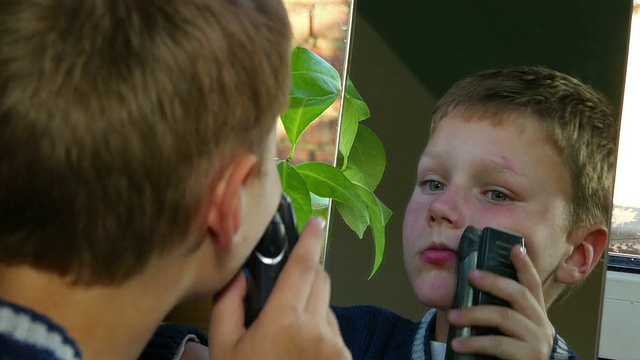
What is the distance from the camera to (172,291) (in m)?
0.57

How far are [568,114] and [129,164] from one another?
1.37 feet

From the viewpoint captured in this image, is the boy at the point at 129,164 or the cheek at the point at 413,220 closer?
the boy at the point at 129,164

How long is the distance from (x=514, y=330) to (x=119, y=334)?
0.34 metres

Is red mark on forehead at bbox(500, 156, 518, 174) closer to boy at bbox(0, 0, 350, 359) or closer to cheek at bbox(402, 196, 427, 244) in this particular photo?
cheek at bbox(402, 196, 427, 244)

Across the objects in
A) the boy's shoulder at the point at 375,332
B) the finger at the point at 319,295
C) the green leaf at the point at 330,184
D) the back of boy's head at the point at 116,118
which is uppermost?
the back of boy's head at the point at 116,118

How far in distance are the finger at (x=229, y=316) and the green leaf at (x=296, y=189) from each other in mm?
239

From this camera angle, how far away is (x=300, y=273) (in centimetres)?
60

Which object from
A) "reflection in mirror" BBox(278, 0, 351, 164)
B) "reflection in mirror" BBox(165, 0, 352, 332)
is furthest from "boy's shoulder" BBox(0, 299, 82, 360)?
"reflection in mirror" BBox(278, 0, 351, 164)

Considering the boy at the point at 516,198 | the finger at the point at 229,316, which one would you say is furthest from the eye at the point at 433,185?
the finger at the point at 229,316

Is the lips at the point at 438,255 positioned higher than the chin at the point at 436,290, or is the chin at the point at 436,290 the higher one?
the lips at the point at 438,255

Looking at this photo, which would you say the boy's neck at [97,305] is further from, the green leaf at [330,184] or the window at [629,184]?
the window at [629,184]

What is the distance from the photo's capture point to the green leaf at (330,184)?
834 millimetres

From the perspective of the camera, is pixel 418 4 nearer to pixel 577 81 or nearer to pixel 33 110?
pixel 577 81

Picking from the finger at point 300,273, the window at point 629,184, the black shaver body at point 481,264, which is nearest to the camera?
the finger at point 300,273
